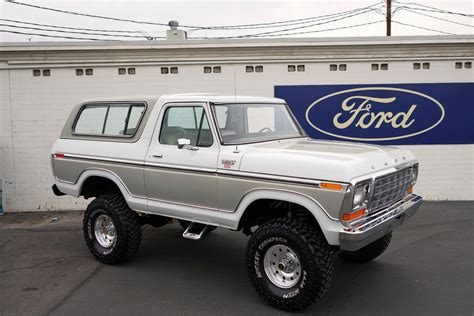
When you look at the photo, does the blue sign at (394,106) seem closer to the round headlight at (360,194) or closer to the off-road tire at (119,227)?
the off-road tire at (119,227)

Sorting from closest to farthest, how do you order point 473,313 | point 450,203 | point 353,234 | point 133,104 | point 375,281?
point 353,234 → point 473,313 → point 375,281 → point 133,104 → point 450,203

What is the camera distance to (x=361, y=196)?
3.59 metres

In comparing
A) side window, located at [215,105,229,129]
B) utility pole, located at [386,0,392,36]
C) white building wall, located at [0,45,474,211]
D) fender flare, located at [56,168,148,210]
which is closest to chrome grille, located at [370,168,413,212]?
side window, located at [215,105,229,129]

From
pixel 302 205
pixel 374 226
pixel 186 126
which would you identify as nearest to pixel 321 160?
pixel 302 205

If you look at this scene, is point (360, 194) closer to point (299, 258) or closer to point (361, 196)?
point (361, 196)

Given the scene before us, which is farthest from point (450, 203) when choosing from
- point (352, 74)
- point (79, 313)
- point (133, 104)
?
point (79, 313)

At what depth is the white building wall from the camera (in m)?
8.36

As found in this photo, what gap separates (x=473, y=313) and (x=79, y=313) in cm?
371

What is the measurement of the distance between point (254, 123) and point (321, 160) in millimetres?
1422

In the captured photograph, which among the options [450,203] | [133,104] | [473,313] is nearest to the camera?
[473,313]

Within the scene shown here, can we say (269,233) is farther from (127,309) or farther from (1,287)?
(1,287)

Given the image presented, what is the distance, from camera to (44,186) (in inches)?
333

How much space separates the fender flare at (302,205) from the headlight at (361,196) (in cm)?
23

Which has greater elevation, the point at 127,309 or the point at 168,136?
the point at 168,136
